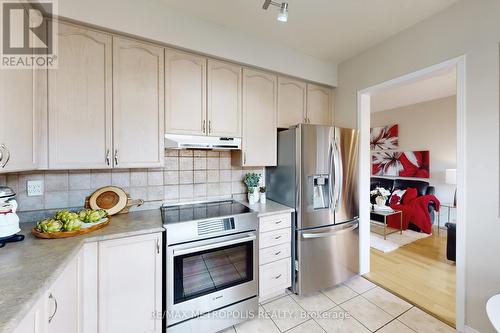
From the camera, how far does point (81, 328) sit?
4.19 ft

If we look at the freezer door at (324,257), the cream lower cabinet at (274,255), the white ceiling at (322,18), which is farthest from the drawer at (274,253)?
the white ceiling at (322,18)

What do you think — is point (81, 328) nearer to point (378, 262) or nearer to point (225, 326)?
point (225, 326)

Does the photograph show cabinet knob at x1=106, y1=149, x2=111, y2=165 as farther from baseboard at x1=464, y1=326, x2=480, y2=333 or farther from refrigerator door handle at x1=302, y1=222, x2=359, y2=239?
baseboard at x1=464, y1=326, x2=480, y2=333

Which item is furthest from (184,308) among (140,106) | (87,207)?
(140,106)

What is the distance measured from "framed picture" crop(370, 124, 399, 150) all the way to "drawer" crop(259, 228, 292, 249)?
14.4ft

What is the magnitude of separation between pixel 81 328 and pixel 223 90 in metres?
2.05

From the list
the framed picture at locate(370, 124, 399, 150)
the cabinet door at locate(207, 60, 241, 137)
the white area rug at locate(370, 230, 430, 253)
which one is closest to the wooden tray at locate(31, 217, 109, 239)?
the cabinet door at locate(207, 60, 241, 137)

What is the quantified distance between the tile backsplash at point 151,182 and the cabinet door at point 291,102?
2.21 feet

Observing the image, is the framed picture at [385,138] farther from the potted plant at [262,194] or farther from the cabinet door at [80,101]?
the cabinet door at [80,101]

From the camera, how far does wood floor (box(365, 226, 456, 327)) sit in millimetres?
1977

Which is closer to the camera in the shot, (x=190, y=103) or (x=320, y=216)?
(x=190, y=103)

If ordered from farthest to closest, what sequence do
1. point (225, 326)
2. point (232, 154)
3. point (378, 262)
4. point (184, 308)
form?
point (378, 262) < point (232, 154) < point (225, 326) < point (184, 308)

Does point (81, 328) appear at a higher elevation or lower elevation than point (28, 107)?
lower

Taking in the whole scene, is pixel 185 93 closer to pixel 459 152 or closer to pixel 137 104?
pixel 137 104
